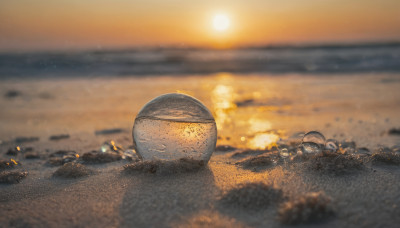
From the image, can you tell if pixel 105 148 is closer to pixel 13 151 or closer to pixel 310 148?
pixel 13 151

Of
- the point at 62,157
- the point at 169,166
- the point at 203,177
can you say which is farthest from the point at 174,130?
the point at 62,157

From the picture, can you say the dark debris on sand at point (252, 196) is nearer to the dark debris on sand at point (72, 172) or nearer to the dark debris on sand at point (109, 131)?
the dark debris on sand at point (72, 172)

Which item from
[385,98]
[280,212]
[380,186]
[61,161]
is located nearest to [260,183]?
[280,212]

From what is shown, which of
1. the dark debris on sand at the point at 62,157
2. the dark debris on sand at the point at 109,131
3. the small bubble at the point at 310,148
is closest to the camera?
the small bubble at the point at 310,148

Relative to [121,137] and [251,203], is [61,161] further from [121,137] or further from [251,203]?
[251,203]

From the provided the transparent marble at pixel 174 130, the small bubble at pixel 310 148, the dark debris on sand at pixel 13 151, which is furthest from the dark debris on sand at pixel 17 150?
the small bubble at pixel 310 148

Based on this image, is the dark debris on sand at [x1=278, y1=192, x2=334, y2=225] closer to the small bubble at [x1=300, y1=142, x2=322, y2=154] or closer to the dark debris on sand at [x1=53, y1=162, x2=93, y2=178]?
the small bubble at [x1=300, y1=142, x2=322, y2=154]
